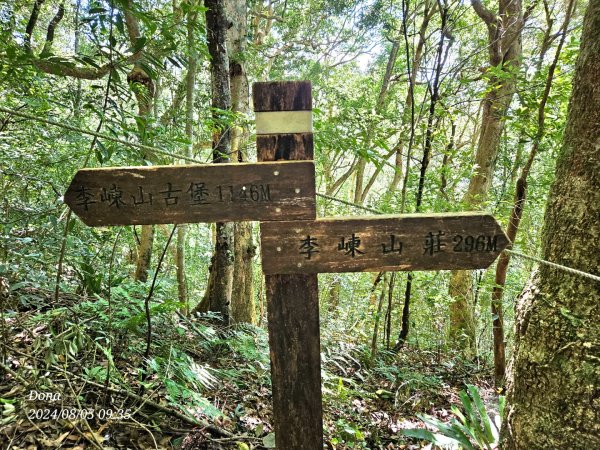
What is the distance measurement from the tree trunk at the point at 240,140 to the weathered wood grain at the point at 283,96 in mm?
2520

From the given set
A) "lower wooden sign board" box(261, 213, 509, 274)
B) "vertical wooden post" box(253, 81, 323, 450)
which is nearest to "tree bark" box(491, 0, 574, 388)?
"lower wooden sign board" box(261, 213, 509, 274)

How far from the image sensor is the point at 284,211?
5.16 feet

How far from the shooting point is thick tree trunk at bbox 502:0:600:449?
1733 millimetres

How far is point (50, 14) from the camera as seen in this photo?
24.4ft

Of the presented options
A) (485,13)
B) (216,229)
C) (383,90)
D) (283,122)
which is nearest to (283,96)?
(283,122)

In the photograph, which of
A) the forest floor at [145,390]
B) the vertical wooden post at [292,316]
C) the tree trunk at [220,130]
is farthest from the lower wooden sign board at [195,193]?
the tree trunk at [220,130]

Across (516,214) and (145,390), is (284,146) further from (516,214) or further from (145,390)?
(516,214)

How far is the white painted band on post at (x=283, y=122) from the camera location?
5.11 ft

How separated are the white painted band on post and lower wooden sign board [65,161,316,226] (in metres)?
0.15

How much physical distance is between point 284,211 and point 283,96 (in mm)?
485

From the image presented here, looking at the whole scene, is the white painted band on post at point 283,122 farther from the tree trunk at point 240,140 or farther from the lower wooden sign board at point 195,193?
the tree trunk at point 240,140

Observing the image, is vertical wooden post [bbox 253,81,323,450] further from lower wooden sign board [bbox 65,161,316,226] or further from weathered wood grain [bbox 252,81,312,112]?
lower wooden sign board [bbox 65,161,316,226]

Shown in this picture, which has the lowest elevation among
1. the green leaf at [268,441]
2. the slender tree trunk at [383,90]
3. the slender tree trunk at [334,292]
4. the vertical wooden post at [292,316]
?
the slender tree trunk at [334,292]

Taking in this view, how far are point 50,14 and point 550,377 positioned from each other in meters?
9.85
